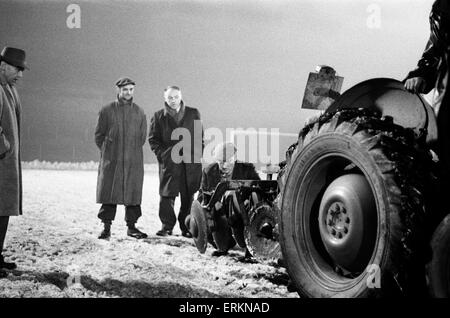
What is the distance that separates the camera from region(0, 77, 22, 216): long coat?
13.4 feet

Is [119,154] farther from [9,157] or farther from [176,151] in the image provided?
[9,157]

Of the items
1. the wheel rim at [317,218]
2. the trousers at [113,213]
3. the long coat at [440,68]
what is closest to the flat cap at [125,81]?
the trousers at [113,213]

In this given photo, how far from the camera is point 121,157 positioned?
6113mm

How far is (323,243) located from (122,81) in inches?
158

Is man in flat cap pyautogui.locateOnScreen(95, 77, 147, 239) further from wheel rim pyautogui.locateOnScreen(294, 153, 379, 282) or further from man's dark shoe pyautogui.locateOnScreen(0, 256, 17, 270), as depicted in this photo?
wheel rim pyautogui.locateOnScreen(294, 153, 379, 282)

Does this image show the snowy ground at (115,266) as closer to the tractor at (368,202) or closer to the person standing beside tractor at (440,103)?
the tractor at (368,202)

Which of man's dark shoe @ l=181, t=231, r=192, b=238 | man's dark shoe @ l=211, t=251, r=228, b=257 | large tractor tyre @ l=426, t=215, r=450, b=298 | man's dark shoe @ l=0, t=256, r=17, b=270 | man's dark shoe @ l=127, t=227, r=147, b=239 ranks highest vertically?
large tractor tyre @ l=426, t=215, r=450, b=298

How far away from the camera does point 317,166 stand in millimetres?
2865

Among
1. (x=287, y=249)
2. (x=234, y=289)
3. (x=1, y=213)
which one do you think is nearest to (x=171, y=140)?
(x=1, y=213)

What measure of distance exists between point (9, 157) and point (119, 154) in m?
2.00

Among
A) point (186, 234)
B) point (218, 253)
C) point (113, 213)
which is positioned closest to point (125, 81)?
point (113, 213)

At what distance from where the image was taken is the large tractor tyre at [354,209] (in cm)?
226

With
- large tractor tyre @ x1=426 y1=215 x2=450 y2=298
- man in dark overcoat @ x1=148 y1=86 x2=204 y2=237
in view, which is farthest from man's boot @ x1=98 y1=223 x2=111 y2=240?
large tractor tyre @ x1=426 y1=215 x2=450 y2=298

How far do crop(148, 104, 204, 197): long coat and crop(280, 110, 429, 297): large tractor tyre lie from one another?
12.2 ft
